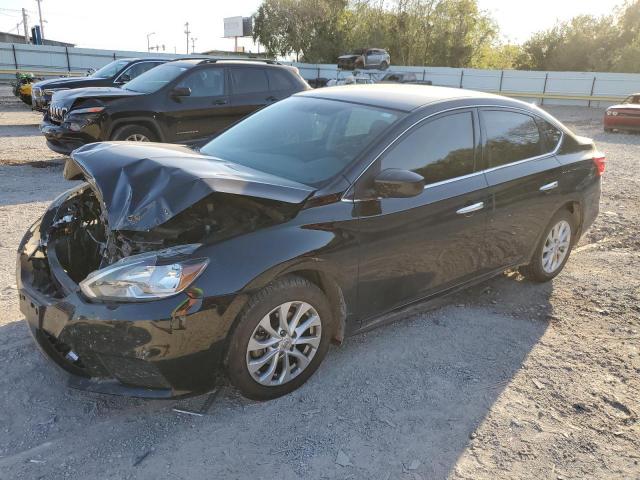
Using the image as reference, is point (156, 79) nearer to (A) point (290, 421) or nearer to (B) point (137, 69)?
(B) point (137, 69)

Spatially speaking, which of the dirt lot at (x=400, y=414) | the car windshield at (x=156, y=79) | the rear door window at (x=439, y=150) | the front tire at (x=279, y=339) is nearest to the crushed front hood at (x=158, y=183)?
the front tire at (x=279, y=339)

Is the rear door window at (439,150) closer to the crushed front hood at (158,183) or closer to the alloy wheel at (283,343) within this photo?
the crushed front hood at (158,183)

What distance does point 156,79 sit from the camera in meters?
8.85

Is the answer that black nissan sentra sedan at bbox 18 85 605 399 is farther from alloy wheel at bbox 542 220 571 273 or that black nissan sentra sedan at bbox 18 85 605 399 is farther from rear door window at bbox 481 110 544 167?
alloy wheel at bbox 542 220 571 273

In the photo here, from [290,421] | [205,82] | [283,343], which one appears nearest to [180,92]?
[205,82]

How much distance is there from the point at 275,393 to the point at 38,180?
6652mm

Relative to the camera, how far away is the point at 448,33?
4641 centimetres

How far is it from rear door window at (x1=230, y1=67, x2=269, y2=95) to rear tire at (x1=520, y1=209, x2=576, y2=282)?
6.15m

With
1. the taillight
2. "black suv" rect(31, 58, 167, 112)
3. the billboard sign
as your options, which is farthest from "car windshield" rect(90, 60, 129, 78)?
the billboard sign

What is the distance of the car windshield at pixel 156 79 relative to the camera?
8.63m

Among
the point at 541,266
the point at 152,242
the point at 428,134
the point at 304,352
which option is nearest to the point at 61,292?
the point at 152,242

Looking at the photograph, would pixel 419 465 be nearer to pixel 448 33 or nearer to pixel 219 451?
pixel 219 451

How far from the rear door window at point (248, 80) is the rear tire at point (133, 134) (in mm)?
1669

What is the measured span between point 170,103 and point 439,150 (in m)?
6.08
